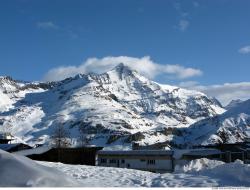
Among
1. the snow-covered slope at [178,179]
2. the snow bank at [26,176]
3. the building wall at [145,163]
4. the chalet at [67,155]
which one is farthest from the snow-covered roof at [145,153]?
the snow bank at [26,176]

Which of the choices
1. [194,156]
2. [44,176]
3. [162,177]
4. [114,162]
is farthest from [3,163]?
[114,162]

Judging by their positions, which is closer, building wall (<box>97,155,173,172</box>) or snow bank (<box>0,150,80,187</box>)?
snow bank (<box>0,150,80,187</box>)

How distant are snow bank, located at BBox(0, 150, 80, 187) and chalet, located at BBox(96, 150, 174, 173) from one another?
169 feet

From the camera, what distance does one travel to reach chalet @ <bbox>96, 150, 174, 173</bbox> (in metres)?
62.2

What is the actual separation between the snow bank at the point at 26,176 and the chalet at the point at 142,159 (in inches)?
2026

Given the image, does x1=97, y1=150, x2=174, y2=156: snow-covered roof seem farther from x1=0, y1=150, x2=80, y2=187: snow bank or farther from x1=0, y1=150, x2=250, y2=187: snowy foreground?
x1=0, y1=150, x2=80, y2=187: snow bank

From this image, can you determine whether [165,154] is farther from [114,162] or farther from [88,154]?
[88,154]

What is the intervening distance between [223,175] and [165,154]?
49.4 metres

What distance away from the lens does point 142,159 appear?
211ft

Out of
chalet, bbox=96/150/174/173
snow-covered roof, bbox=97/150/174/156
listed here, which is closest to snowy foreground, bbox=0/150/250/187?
chalet, bbox=96/150/174/173

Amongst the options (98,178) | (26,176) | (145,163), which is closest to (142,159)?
(145,163)

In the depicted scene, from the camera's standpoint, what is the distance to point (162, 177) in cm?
1352

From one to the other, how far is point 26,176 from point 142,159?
55.8 metres

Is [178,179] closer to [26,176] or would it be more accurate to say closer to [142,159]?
[26,176]
